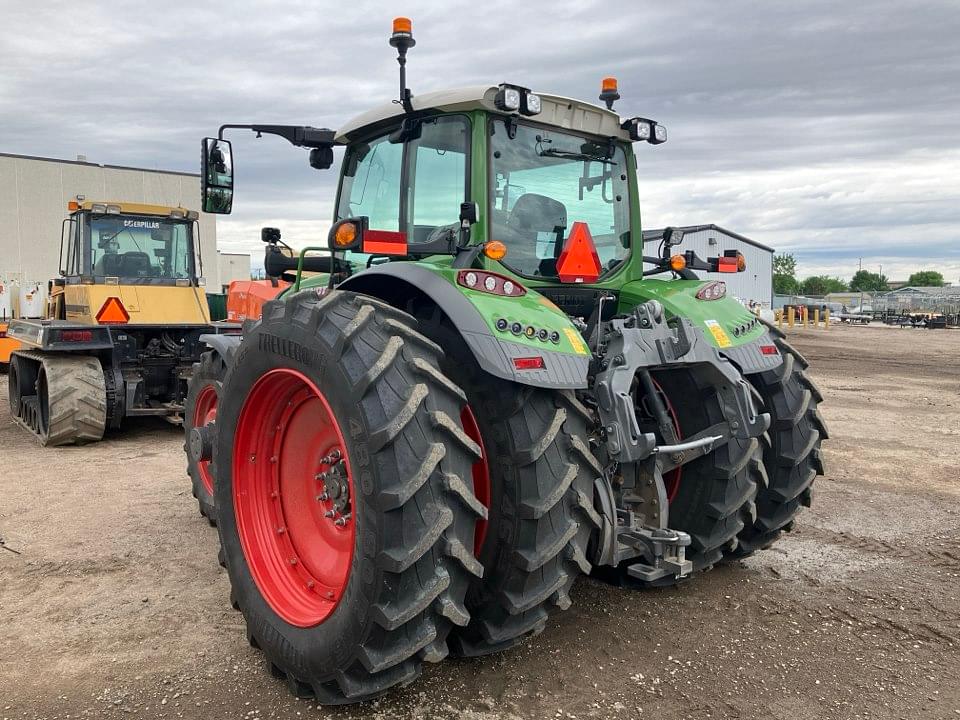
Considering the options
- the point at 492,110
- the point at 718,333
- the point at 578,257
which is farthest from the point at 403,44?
the point at 718,333

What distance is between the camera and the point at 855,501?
5992 mm

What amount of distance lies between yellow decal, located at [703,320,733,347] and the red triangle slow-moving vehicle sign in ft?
1.99

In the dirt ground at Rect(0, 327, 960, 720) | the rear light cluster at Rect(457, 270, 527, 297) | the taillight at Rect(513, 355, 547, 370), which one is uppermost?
the rear light cluster at Rect(457, 270, 527, 297)

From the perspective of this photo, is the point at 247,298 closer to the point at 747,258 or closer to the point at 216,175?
the point at 216,175

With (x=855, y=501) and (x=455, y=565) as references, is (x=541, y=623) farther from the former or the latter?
(x=855, y=501)

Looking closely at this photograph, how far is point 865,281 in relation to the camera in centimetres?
10656

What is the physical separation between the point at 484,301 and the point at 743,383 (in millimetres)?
1437

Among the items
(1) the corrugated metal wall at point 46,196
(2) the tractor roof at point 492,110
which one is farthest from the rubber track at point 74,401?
(1) the corrugated metal wall at point 46,196

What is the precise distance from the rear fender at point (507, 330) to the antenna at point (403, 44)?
3.31ft

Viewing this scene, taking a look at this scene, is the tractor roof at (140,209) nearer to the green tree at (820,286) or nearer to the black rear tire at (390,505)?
the black rear tire at (390,505)

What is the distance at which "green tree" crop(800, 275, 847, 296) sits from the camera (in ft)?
302

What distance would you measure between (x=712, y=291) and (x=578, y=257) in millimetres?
889

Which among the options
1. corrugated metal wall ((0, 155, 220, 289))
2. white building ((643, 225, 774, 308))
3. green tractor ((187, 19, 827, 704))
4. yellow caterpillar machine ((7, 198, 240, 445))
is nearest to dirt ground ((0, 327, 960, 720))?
green tractor ((187, 19, 827, 704))

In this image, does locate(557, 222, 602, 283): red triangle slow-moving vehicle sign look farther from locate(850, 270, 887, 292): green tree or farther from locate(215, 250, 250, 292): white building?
locate(850, 270, 887, 292): green tree
